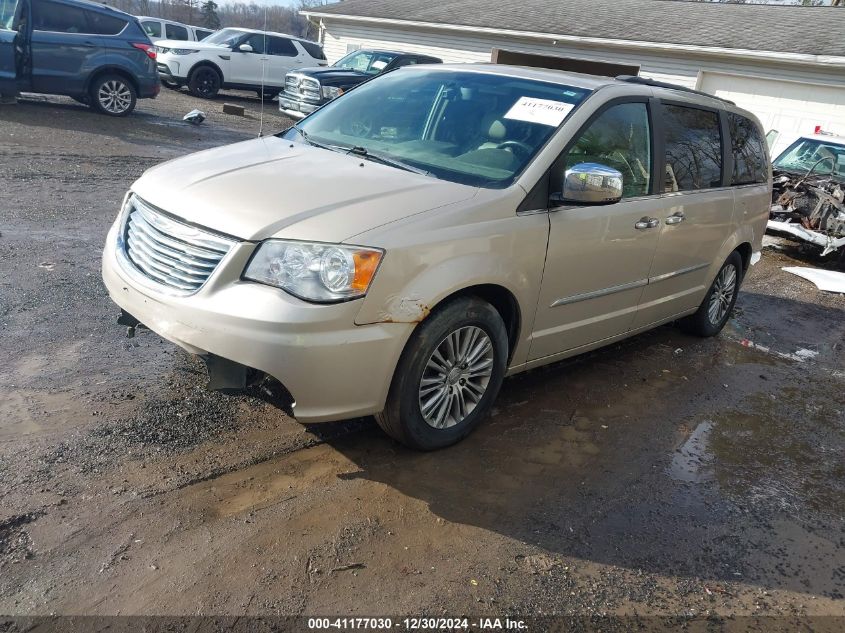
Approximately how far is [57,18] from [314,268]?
11.8 m

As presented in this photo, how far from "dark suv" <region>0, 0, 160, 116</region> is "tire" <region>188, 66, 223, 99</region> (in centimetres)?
577

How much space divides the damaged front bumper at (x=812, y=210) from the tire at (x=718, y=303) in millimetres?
4210

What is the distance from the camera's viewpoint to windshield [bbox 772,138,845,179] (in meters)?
11.0

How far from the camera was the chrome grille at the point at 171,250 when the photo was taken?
10.5 feet

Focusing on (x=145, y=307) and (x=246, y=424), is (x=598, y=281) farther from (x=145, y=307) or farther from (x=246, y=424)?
(x=145, y=307)

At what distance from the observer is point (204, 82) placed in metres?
19.1

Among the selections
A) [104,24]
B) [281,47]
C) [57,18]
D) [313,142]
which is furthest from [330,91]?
[313,142]

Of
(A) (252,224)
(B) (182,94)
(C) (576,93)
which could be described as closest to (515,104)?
(C) (576,93)

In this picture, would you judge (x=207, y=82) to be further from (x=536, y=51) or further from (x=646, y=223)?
(x=646, y=223)

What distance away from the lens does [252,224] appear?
3170mm

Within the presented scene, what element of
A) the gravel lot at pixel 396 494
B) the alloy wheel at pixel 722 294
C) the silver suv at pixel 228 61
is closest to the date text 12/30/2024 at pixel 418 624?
the gravel lot at pixel 396 494

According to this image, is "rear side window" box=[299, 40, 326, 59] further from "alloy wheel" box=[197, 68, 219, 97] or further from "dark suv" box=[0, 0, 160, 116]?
"dark suv" box=[0, 0, 160, 116]

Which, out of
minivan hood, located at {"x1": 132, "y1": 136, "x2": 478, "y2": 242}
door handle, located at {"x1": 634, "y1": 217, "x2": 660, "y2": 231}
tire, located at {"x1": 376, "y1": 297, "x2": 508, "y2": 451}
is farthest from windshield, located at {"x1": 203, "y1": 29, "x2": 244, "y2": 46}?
tire, located at {"x1": 376, "y1": 297, "x2": 508, "y2": 451}

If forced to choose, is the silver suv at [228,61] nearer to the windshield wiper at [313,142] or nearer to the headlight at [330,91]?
the headlight at [330,91]
